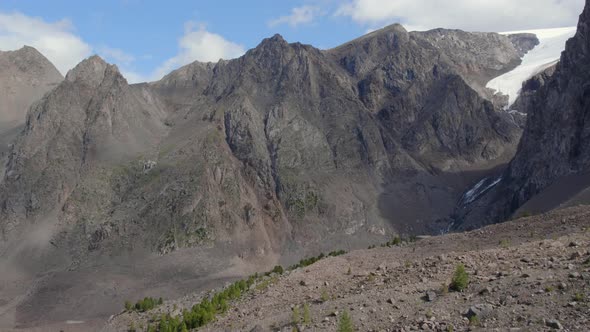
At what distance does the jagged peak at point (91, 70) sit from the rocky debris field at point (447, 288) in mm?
142368

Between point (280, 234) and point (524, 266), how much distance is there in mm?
121219

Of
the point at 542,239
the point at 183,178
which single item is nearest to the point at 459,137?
the point at 183,178

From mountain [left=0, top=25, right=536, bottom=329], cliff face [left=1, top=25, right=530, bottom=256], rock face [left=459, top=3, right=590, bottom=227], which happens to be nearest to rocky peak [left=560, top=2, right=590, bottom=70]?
rock face [left=459, top=3, right=590, bottom=227]

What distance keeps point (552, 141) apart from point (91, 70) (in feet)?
403

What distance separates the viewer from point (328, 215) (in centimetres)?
15175

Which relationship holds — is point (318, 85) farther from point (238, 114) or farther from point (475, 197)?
point (475, 197)

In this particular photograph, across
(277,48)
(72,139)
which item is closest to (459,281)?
(72,139)

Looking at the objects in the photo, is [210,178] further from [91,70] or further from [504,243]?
[504,243]

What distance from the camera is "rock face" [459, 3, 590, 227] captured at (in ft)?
375

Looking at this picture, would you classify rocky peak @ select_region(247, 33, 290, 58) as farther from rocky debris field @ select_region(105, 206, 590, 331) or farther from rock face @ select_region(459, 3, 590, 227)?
rocky debris field @ select_region(105, 206, 590, 331)

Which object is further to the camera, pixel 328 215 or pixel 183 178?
pixel 328 215

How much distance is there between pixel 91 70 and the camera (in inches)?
6654

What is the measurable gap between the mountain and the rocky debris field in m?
75.0

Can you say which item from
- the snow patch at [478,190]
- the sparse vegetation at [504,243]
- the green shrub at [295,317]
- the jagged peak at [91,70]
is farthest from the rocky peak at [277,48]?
the green shrub at [295,317]
